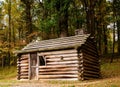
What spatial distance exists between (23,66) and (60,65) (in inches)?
195

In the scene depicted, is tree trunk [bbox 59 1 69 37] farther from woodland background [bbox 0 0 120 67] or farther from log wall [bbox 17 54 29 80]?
log wall [bbox 17 54 29 80]

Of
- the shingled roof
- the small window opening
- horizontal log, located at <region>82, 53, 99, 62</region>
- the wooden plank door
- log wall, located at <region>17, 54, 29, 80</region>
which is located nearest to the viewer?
the shingled roof

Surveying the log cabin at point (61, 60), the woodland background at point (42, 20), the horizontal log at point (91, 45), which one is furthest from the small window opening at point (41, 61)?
the woodland background at point (42, 20)

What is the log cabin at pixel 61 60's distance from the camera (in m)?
21.4

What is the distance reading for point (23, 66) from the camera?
25531 millimetres

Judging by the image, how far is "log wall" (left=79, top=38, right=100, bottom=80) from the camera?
836 inches

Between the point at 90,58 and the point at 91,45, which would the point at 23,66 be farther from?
the point at 91,45

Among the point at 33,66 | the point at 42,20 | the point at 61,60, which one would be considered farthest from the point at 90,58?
the point at 42,20

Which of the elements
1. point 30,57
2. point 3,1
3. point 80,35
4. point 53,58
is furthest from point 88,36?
point 3,1

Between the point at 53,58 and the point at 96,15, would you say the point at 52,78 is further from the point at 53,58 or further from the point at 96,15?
the point at 96,15

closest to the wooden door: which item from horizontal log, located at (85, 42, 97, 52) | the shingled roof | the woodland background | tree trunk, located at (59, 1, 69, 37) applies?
the shingled roof

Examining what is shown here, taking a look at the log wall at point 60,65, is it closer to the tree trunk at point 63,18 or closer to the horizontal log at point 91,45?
the horizontal log at point 91,45

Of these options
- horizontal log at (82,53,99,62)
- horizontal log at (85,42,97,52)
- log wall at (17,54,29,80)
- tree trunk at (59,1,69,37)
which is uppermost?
tree trunk at (59,1,69,37)

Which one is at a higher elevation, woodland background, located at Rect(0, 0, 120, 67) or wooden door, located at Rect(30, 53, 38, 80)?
woodland background, located at Rect(0, 0, 120, 67)
